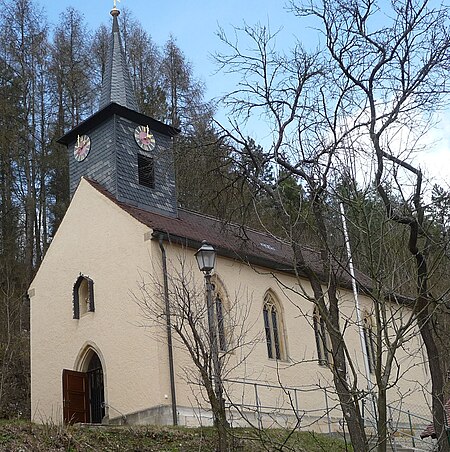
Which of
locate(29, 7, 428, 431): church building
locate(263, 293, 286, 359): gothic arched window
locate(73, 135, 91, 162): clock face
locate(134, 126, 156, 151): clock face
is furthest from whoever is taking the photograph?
locate(73, 135, 91, 162): clock face

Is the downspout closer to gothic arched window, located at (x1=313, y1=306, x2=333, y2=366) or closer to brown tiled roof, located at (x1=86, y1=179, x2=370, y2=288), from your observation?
brown tiled roof, located at (x1=86, y1=179, x2=370, y2=288)

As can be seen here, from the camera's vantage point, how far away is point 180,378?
58.4ft

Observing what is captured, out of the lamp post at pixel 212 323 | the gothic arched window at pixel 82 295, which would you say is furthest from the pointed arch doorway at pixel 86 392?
the lamp post at pixel 212 323

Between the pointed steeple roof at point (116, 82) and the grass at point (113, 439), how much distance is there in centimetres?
1244

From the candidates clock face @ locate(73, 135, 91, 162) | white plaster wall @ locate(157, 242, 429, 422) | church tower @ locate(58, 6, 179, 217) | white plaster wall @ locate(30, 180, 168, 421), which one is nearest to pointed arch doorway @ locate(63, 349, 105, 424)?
white plaster wall @ locate(30, 180, 168, 421)

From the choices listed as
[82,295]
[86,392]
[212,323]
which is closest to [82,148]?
[82,295]

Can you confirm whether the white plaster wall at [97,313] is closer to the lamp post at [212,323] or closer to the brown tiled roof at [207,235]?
the brown tiled roof at [207,235]

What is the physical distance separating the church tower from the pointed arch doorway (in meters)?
4.83

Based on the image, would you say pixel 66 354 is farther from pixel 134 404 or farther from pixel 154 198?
pixel 154 198

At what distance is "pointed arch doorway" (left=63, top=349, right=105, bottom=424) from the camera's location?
1941 centimetres

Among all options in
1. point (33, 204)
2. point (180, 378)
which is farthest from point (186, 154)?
point (33, 204)

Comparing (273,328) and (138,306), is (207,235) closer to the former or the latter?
(273,328)

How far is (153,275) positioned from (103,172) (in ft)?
16.2

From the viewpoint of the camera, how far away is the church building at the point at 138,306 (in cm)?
1812
